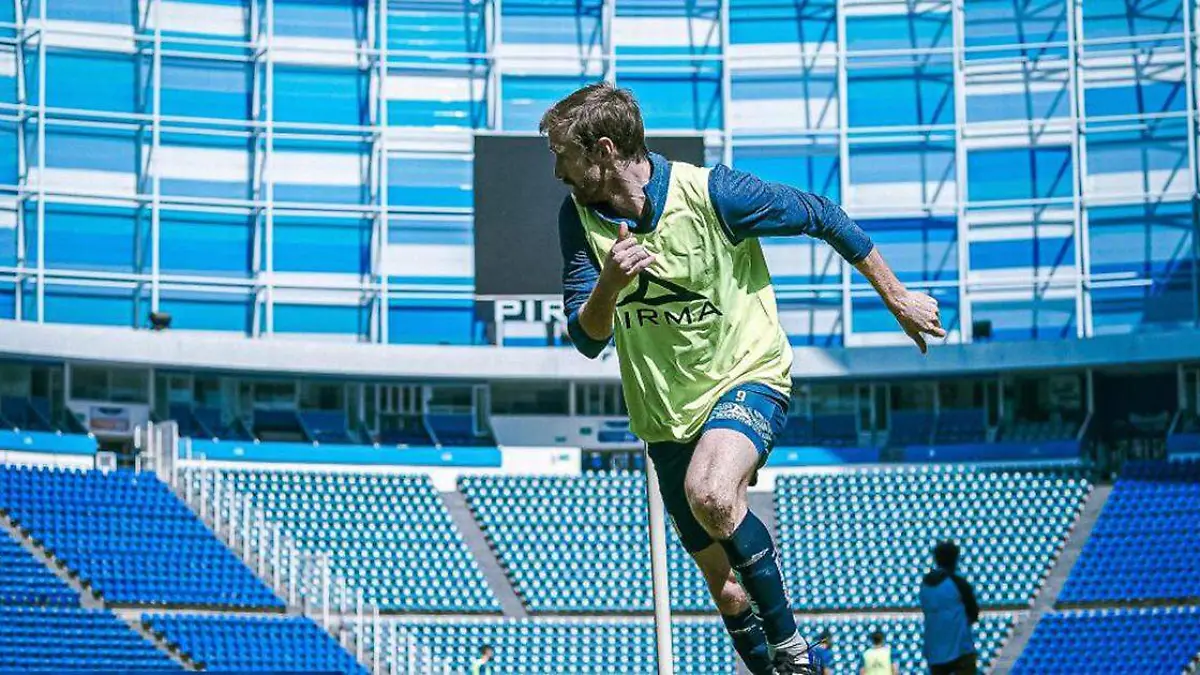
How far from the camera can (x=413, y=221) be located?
42188mm

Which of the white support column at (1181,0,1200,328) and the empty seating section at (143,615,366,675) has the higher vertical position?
the white support column at (1181,0,1200,328)

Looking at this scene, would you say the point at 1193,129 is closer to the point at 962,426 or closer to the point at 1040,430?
the point at 1040,430

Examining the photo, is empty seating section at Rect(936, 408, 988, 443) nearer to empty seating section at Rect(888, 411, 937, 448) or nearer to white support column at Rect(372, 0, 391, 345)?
empty seating section at Rect(888, 411, 937, 448)

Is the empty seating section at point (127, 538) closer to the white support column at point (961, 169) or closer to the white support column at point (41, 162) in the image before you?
the white support column at point (41, 162)

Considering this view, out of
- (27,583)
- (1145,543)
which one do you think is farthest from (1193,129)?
(27,583)

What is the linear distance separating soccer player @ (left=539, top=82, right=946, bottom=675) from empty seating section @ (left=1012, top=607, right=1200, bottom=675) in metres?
27.2

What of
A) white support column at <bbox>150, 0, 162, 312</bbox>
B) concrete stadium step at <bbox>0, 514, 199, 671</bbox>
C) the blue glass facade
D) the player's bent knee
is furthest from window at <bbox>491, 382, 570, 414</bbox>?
the player's bent knee

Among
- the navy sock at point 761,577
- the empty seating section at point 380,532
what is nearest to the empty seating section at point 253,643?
the empty seating section at point 380,532

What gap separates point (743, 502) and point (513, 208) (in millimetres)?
28978

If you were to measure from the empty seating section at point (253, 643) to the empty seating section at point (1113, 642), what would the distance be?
1167cm

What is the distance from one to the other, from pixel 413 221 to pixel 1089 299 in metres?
14.9

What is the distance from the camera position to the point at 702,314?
20.4 feet

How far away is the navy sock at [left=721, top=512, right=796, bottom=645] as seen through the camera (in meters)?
6.08

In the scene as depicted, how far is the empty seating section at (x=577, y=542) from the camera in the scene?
3566 centimetres
